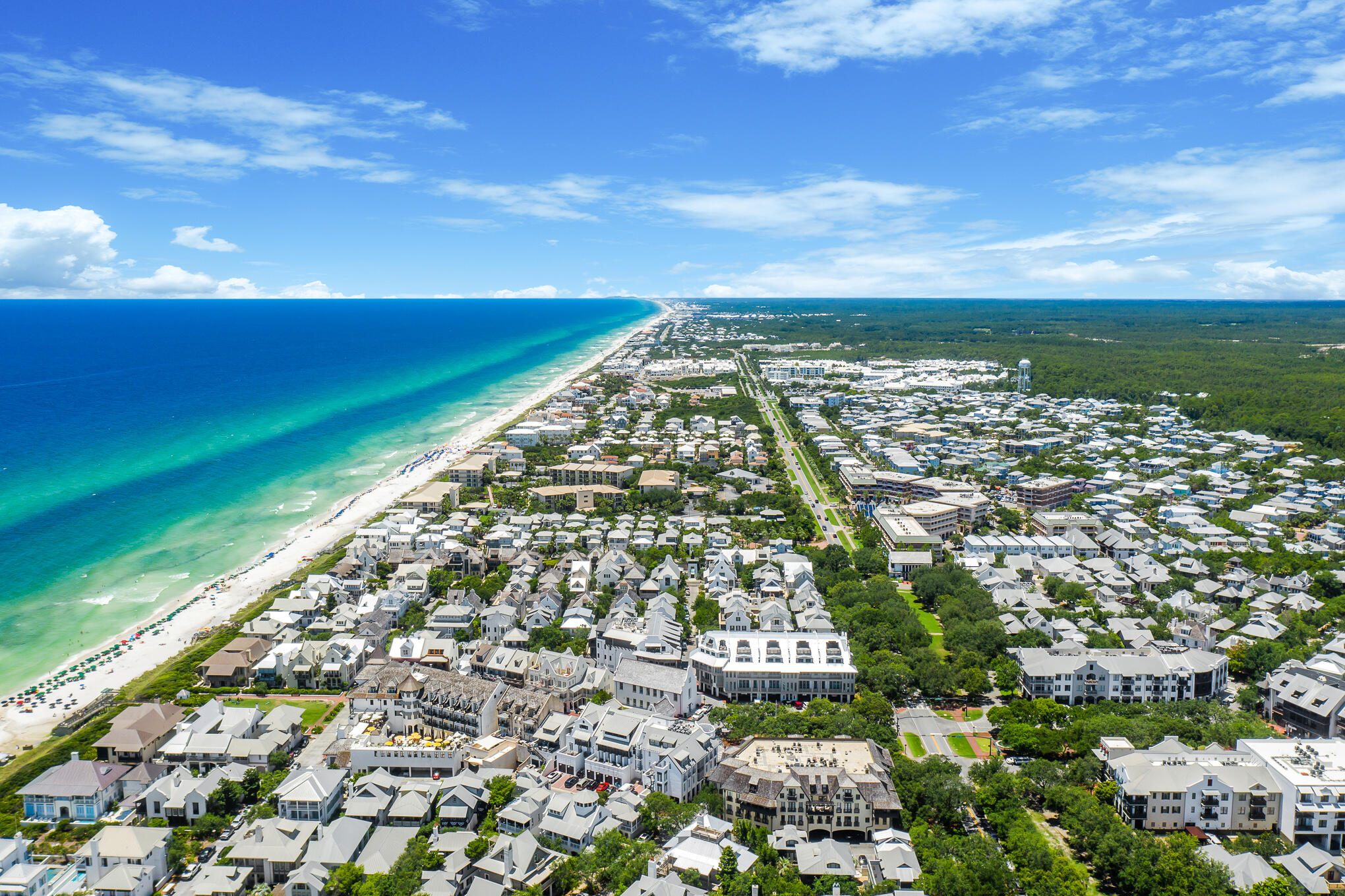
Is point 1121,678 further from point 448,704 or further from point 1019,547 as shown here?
point 448,704

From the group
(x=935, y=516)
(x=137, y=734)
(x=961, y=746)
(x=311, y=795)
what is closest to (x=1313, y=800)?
(x=961, y=746)

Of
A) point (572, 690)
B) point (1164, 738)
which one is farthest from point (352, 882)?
point (1164, 738)

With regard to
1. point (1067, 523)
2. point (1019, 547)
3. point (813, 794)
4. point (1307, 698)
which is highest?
point (1067, 523)

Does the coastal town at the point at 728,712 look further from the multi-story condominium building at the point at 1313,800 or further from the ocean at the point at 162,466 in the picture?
the ocean at the point at 162,466

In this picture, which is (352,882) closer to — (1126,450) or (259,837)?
(259,837)

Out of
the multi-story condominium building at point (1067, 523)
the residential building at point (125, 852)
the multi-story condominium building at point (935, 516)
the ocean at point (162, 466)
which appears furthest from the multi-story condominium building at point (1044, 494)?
the residential building at point (125, 852)

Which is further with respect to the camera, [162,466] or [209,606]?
[162,466]
